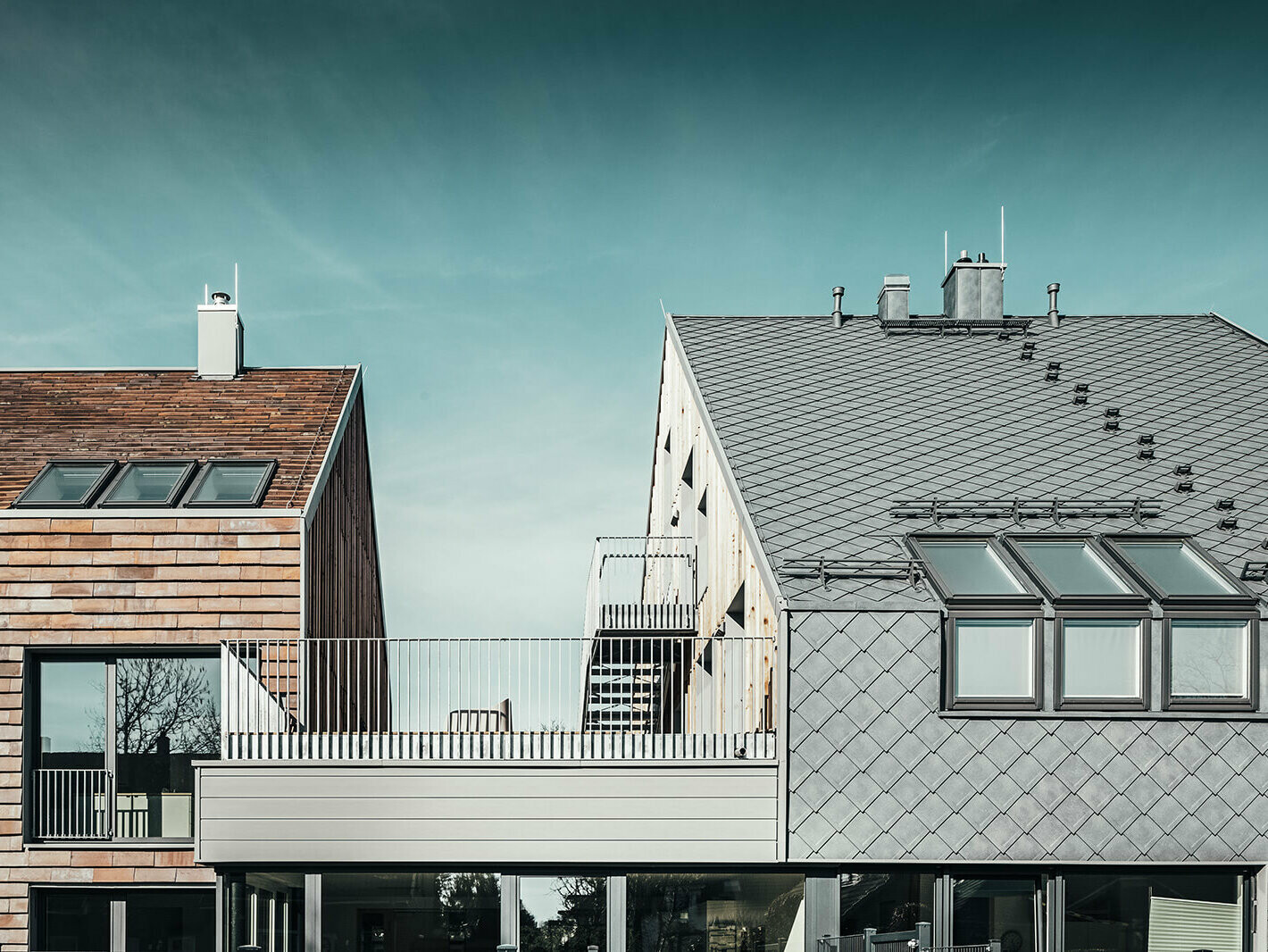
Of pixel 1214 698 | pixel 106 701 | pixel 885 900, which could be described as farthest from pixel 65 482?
pixel 1214 698

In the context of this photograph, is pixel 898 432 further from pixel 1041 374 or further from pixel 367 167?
pixel 367 167

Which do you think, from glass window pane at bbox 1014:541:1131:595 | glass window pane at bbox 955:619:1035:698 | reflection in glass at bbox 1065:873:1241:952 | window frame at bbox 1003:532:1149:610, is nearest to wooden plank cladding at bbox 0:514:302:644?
glass window pane at bbox 955:619:1035:698

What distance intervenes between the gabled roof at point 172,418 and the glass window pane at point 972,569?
253 inches

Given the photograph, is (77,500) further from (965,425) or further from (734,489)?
(965,425)

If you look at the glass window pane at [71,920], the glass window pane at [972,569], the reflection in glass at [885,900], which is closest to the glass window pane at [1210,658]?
the glass window pane at [972,569]

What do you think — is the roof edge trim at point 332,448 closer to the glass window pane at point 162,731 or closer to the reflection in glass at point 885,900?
the glass window pane at point 162,731

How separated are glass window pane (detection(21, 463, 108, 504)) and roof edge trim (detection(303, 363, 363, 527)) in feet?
7.36

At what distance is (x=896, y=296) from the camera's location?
59.6 ft

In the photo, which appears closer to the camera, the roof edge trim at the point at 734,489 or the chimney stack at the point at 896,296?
the roof edge trim at the point at 734,489

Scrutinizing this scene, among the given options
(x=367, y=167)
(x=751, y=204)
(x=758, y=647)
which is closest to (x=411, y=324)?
(x=367, y=167)

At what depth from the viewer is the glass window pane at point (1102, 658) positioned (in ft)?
35.9

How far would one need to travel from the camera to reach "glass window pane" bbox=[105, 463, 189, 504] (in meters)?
13.3

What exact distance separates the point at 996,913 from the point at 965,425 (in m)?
5.72

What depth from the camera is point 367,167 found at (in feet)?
58.3
